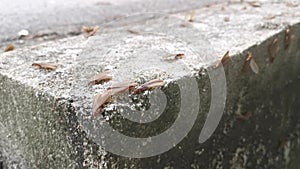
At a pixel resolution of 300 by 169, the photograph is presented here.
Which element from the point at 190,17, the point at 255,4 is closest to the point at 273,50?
the point at 190,17

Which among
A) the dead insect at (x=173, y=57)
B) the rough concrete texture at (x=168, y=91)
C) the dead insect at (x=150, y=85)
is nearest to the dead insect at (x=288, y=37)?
the rough concrete texture at (x=168, y=91)

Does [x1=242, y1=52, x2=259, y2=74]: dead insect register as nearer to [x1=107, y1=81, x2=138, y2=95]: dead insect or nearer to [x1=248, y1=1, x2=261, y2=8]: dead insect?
[x1=107, y1=81, x2=138, y2=95]: dead insect

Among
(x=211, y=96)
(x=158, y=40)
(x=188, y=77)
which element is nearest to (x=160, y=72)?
(x=188, y=77)

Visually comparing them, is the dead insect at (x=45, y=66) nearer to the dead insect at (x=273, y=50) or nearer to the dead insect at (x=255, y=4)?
the dead insect at (x=273, y=50)

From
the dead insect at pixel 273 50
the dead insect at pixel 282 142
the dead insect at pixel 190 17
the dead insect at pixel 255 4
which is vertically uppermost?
the dead insect at pixel 190 17

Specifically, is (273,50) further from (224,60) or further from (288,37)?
(224,60)

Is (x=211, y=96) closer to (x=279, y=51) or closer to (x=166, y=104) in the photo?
(x=166, y=104)
